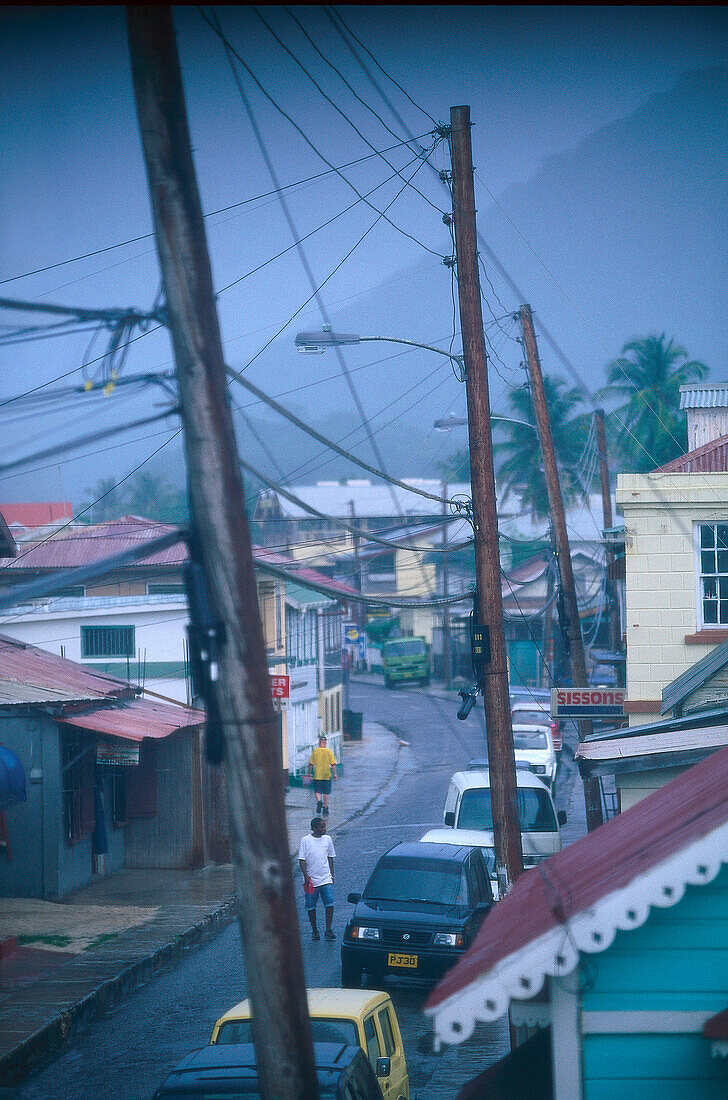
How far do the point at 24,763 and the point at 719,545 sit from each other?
41.2ft

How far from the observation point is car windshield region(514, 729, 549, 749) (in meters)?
31.8

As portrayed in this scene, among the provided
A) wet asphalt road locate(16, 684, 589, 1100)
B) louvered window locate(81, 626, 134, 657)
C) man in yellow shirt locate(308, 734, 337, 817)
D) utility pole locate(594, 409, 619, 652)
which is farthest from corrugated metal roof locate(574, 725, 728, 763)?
utility pole locate(594, 409, 619, 652)

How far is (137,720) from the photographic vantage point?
66.6ft

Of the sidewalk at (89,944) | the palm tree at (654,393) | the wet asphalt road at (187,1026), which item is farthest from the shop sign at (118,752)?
the palm tree at (654,393)

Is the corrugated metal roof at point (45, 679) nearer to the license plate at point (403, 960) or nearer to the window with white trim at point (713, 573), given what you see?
the license plate at point (403, 960)

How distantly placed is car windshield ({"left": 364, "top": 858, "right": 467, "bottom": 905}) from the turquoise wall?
8.64 m

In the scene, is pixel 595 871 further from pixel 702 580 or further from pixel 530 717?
pixel 530 717

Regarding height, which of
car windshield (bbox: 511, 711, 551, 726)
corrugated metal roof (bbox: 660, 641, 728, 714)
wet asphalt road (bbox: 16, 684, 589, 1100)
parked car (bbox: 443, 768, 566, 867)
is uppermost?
corrugated metal roof (bbox: 660, 641, 728, 714)

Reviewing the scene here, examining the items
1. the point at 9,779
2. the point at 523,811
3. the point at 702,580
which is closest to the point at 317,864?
the point at 9,779

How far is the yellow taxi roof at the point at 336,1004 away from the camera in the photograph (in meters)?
8.40

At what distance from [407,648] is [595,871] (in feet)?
204

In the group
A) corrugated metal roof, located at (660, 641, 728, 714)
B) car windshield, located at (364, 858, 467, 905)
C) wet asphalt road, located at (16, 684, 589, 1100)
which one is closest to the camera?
wet asphalt road, located at (16, 684, 589, 1100)

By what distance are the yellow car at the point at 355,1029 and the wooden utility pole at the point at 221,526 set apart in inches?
138

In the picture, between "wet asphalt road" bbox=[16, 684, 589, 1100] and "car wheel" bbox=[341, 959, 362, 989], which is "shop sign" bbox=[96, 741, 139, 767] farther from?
"car wheel" bbox=[341, 959, 362, 989]
